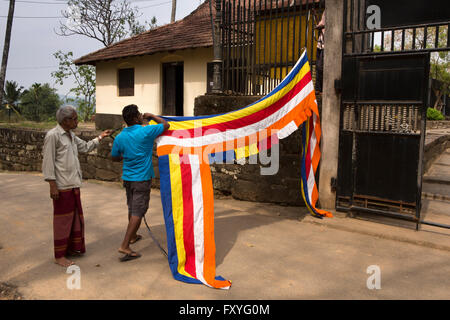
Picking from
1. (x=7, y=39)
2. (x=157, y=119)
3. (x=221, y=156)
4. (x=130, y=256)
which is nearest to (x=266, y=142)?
(x=221, y=156)

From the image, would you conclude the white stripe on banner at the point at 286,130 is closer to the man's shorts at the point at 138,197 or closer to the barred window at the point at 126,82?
the man's shorts at the point at 138,197

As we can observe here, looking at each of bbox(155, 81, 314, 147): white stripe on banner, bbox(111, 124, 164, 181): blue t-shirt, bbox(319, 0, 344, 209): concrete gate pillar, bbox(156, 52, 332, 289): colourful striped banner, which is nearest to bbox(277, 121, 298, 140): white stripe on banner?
bbox(156, 52, 332, 289): colourful striped banner

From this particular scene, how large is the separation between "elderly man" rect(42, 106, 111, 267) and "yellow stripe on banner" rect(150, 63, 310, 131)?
0.93 m

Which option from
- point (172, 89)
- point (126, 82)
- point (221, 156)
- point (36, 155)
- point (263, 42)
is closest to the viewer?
point (221, 156)

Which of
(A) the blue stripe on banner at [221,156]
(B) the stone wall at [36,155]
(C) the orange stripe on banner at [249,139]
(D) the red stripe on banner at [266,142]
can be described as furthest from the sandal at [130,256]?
(B) the stone wall at [36,155]

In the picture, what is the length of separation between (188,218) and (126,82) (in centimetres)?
1348

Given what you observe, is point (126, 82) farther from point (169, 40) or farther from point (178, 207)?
point (178, 207)

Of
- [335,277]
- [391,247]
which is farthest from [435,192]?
[335,277]

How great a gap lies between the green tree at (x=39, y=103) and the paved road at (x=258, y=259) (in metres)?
39.6

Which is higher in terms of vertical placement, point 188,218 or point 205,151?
point 205,151

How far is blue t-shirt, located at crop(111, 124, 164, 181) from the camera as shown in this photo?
4.12 metres

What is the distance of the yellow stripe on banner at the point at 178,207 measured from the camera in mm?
3785

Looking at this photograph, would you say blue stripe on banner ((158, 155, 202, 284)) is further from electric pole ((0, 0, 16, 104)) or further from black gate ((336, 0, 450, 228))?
electric pole ((0, 0, 16, 104))

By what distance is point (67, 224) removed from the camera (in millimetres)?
4148
